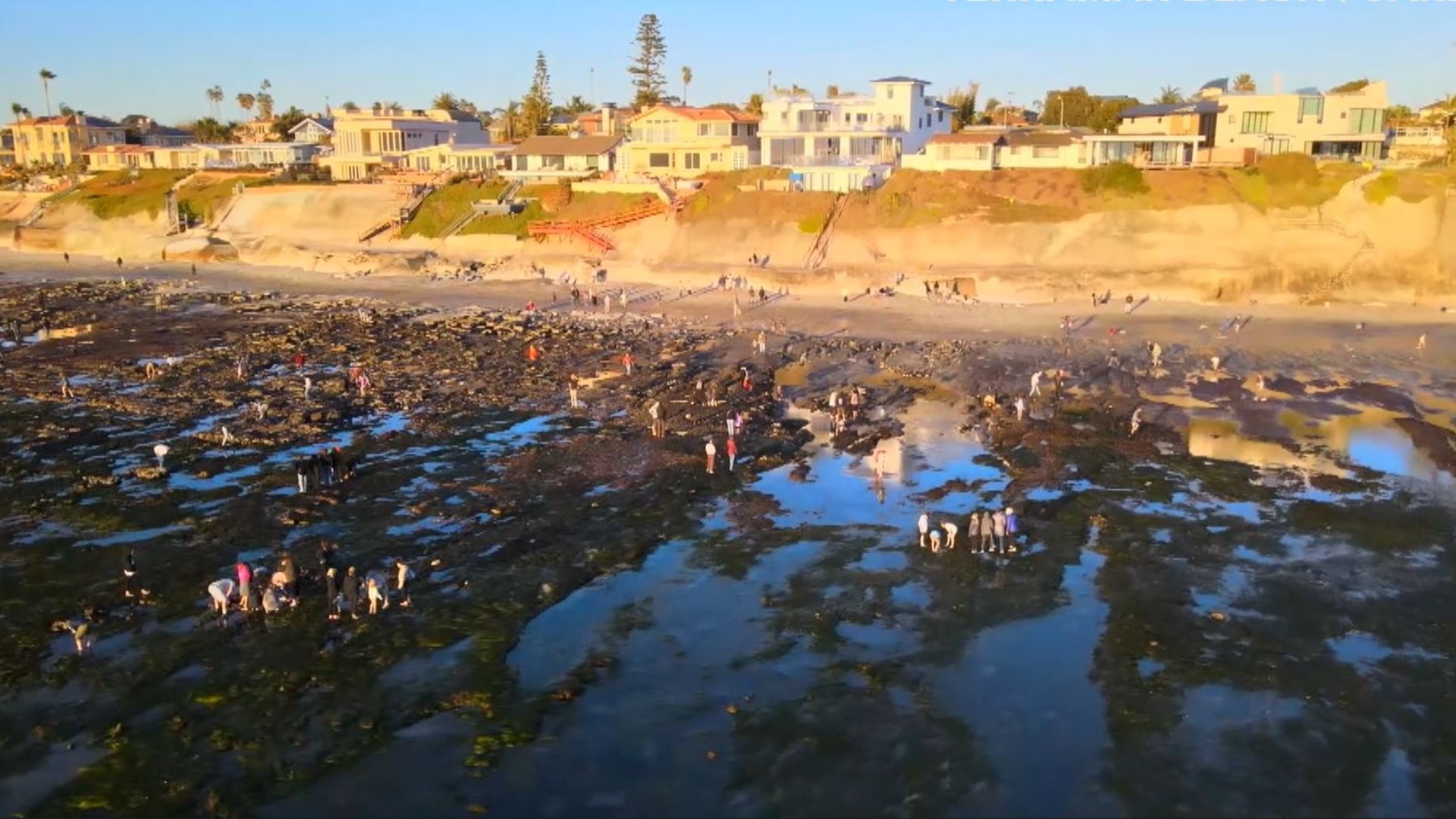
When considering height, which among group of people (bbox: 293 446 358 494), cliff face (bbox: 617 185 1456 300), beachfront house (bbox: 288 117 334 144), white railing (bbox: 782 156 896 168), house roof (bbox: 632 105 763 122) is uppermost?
beachfront house (bbox: 288 117 334 144)

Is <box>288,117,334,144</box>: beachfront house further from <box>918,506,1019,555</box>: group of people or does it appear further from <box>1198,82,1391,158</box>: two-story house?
<box>918,506,1019,555</box>: group of people

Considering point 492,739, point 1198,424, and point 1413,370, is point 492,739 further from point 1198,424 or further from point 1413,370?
point 1413,370

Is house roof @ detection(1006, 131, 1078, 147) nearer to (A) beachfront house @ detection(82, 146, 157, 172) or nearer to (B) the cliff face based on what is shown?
(B) the cliff face

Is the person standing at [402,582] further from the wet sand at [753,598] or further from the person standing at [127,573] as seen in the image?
the person standing at [127,573]

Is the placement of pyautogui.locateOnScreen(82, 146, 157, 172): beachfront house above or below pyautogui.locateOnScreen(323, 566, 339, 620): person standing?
above

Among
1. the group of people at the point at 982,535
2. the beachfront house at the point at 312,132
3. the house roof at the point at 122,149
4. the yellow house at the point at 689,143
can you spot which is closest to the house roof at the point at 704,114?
the yellow house at the point at 689,143

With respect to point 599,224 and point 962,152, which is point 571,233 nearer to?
point 599,224

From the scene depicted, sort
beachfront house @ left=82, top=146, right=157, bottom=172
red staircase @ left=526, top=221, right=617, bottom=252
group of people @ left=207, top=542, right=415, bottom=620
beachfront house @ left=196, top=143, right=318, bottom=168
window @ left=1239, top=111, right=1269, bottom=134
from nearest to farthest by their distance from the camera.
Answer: group of people @ left=207, top=542, right=415, bottom=620 → red staircase @ left=526, top=221, right=617, bottom=252 → window @ left=1239, top=111, right=1269, bottom=134 → beachfront house @ left=196, top=143, right=318, bottom=168 → beachfront house @ left=82, top=146, right=157, bottom=172

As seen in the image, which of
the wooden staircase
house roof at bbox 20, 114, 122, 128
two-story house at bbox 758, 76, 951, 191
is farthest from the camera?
house roof at bbox 20, 114, 122, 128

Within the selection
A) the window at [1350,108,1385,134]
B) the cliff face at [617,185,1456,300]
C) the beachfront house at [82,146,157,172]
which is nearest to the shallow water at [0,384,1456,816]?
the cliff face at [617,185,1456,300]

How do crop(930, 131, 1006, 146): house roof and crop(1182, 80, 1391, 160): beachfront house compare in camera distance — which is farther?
crop(930, 131, 1006, 146): house roof
